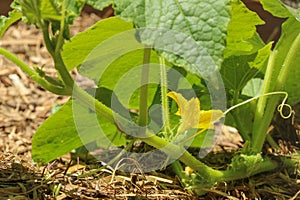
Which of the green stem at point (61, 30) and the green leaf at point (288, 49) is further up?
A: the green stem at point (61, 30)

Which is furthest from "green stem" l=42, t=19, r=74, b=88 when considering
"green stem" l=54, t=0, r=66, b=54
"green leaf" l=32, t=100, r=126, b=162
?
"green leaf" l=32, t=100, r=126, b=162

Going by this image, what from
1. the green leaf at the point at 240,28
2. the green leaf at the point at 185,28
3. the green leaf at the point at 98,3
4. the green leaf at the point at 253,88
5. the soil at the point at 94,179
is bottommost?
the soil at the point at 94,179

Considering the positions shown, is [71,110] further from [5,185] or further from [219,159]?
[219,159]

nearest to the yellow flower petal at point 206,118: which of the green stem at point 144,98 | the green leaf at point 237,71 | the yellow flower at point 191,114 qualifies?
the yellow flower at point 191,114

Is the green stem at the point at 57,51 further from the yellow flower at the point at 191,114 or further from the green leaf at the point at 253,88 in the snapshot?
the green leaf at the point at 253,88

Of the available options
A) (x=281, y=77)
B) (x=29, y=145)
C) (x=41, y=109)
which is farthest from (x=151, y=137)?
(x=41, y=109)

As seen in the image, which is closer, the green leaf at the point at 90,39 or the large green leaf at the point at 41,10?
the large green leaf at the point at 41,10

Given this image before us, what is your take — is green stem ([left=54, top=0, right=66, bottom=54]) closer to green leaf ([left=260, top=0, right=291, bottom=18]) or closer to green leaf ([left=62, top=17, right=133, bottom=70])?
green leaf ([left=62, top=17, right=133, bottom=70])

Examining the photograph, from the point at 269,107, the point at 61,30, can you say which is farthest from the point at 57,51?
the point at 269,107

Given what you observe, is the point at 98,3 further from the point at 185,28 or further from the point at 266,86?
the point at 266,86
